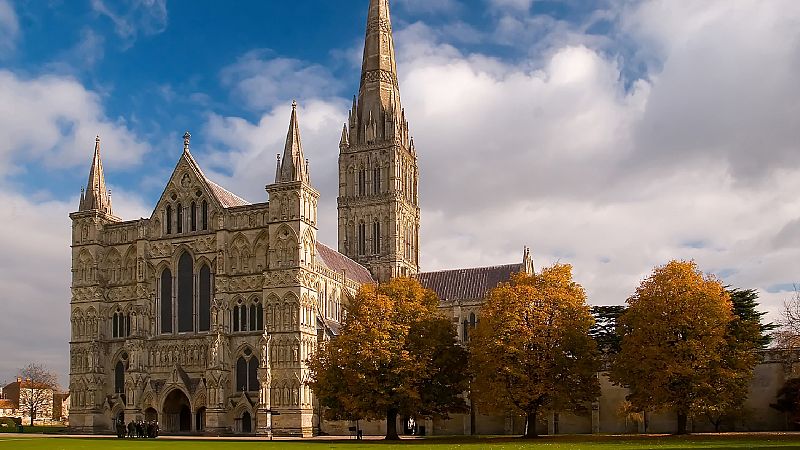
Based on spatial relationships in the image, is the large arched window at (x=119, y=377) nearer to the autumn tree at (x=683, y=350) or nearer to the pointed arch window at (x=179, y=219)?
the pointed arch window at (x=179, y=219)

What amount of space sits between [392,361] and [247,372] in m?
20.4

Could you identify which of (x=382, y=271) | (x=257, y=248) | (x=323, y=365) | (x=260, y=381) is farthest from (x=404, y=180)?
(x=323, y=365)

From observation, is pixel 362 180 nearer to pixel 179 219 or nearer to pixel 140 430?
pixel 179 219

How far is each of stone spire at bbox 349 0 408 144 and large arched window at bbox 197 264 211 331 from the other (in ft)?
107

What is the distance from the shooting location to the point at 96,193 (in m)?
78.7

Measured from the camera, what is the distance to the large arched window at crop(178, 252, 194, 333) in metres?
73.1

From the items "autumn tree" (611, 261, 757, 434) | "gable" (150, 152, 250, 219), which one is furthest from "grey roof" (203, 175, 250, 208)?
"autumn tree" (611, 261, 757, 434)

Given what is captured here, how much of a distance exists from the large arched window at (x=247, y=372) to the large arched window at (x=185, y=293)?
225 inches

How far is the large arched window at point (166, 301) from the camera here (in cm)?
7344

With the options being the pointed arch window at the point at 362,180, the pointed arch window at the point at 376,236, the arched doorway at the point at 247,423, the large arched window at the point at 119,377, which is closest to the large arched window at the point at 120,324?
the large arched window at the point at 119,377

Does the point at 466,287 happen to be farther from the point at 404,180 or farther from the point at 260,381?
the point at 260,381

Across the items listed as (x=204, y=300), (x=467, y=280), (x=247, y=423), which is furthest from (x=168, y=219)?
(x=467, y=280)

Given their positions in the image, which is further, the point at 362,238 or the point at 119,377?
the point at 362,238

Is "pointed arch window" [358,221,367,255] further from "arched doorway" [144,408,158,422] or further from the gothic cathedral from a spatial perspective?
"arched doorway" [144,408,158,422]
